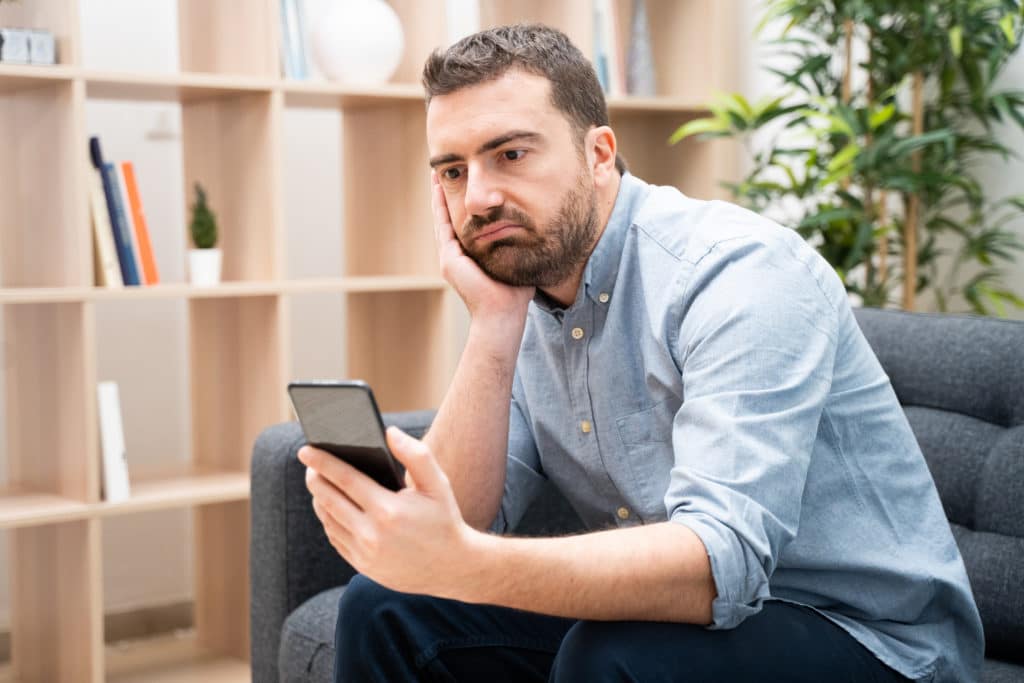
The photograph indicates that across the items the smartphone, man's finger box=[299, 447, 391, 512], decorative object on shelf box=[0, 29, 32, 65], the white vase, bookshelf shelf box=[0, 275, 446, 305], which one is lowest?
man's finger box=[299, 447, 391, 512]

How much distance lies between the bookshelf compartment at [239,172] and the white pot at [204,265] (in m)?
0.10

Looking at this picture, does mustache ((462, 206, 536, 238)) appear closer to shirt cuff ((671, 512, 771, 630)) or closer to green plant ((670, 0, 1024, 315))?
shirt cuff ((671, 512, 771, 630))

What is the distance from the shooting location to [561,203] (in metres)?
1.47

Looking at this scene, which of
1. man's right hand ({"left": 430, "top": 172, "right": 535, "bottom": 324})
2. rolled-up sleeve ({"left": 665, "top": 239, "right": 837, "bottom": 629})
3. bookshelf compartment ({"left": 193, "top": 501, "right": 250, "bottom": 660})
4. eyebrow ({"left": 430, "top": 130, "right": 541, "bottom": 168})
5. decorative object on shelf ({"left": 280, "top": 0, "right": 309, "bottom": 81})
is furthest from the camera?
bookshelf compartment ({"left": 193, "top": 501, "right": 250, "bottom": 660})

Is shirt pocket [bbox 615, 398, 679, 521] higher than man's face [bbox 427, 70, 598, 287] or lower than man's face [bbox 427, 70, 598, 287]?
lower

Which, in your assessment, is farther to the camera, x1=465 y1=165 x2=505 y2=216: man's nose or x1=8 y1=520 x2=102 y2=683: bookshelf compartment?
x1=8 y1=520 x2=102 y2=683: bookshelf compartment

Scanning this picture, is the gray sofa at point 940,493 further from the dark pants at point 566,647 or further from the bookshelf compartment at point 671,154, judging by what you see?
the bookshelf compartment at point 671,154

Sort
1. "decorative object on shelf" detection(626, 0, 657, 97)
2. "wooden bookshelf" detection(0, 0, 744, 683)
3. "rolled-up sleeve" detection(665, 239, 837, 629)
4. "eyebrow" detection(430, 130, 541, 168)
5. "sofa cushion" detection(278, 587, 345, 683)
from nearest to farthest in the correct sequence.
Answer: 1. "rolled-up sleeve" detection(665, 239, 837, 629)
2. "eyebrow" detection(430, 130, 541, 168)
3. "sofa cushion" detection(278, 587, 345, 683)
4. "wooden bookshelf" detection(0, 0, 744, 683)
5. "decorative object on shelf" detection(626, 0, 657, 97)

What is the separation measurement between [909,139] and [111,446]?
1.70 meters

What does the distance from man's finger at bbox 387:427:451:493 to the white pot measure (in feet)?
5.31

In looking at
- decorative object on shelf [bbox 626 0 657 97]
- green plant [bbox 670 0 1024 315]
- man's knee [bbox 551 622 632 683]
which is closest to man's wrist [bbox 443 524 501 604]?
man's knee [bbox 551 622 632 683]

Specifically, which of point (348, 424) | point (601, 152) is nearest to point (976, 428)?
point (601, 152)

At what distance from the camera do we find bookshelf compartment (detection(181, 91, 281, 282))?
2617 millimetres

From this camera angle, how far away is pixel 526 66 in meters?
1.46
